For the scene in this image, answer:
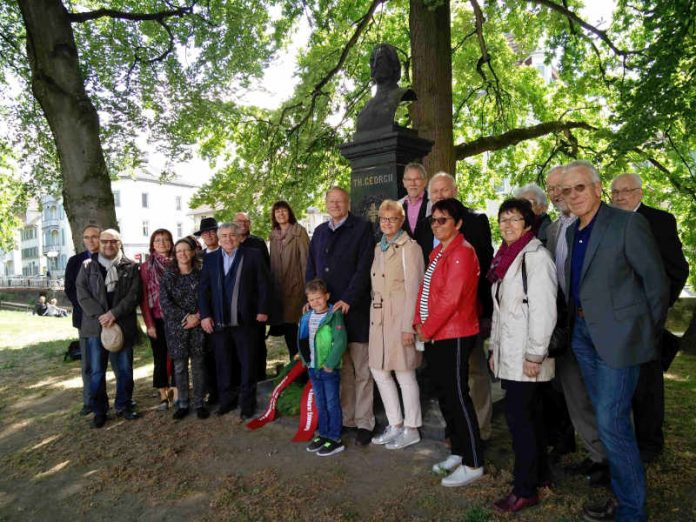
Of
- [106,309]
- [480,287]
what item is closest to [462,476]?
[480,287]

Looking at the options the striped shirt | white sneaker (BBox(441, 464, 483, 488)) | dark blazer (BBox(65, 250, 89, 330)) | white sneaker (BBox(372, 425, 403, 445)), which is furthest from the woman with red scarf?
white sneaker (BBox(441, 464, 483, 488))

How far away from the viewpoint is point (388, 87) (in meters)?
5.45

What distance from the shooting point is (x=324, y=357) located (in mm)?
4160

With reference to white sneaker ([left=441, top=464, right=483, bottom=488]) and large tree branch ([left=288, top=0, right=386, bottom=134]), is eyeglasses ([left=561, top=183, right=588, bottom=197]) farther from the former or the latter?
large tree branch ([left=288, top=0, right=386, bottom=134])

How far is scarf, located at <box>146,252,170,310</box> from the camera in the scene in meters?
5.56

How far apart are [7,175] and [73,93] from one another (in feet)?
47.3

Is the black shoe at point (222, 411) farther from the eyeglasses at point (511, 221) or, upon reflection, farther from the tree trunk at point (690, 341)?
the tree trunk at point (690, 341)

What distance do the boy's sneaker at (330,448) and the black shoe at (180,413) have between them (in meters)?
1.94

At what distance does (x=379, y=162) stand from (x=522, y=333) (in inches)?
105

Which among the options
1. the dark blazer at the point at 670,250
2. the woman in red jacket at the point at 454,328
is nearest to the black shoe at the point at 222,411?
the woman in red jacket at the point at 454,328

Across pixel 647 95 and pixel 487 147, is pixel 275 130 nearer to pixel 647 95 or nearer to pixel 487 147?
Answer: pixel 487 147

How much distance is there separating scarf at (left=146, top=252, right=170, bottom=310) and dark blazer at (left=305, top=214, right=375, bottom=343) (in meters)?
2.02

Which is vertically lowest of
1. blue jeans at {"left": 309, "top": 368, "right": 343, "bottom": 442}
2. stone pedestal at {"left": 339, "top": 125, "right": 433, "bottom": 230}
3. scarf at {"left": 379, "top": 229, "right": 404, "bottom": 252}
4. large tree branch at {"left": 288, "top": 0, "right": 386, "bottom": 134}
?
blue jeans at {"left": 309, "top": 368, "right": 343, "bottom": 442}

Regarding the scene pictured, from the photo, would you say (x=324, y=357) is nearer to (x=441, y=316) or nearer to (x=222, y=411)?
(x=441, y=316)
